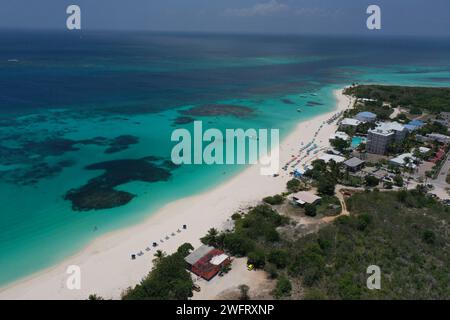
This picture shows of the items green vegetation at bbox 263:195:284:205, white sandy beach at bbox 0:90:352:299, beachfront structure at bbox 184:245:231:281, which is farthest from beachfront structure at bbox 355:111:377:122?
beachfront structure at bbox 184:245:231:281

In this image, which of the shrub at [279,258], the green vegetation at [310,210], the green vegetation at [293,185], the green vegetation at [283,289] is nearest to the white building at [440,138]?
the green vegetation at [293,185]

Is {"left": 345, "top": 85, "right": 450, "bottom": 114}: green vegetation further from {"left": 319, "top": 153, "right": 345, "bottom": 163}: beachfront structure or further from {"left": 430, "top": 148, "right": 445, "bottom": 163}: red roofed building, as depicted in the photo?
{"left": 319, "top": 153, "right": 345, "bottom": 163}: beachfront structure

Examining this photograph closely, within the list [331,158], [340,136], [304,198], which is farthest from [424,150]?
[304,198]

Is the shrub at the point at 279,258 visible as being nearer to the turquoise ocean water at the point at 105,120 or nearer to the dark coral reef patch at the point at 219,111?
the turquoise ocean water at the point at 105,120

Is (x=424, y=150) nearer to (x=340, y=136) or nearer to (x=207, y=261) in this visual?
(x=340, y=136)
